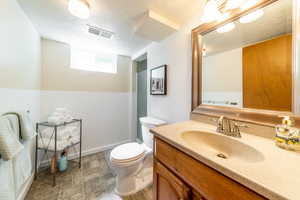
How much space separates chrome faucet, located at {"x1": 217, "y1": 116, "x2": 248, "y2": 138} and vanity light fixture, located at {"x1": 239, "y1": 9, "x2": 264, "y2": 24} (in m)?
0.74

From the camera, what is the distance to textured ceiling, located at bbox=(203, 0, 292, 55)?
71 cm

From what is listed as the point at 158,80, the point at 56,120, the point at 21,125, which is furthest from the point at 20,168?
the point at 158,80

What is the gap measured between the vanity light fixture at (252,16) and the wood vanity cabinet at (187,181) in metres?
1.04

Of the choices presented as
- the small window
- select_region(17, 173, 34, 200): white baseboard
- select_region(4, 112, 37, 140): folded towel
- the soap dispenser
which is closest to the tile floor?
select_region(17, 173, 34, 200): white baseboard

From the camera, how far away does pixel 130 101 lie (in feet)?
8.50

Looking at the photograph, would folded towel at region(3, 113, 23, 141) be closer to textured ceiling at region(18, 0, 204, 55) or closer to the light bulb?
textured ceiling at region(18, 0, 204, 55)

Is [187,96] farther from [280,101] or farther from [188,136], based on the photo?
[280,101]

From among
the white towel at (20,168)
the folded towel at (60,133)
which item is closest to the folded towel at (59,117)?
the folded towel at (60,133)

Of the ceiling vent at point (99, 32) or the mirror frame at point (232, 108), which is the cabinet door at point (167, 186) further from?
the ceiling vent at point (99, 32)

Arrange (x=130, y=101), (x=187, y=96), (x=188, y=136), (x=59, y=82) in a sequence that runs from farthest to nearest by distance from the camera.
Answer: (x=130, y=101) < (x=59, y=82) < (x=187, y=96) < (x=188, y=136)

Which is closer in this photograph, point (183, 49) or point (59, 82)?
point (183, 49)

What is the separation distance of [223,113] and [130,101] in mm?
1936

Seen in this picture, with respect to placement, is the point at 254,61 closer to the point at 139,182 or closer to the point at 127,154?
the point at 127,154

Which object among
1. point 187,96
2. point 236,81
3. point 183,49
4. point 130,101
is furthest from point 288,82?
point 130,101
